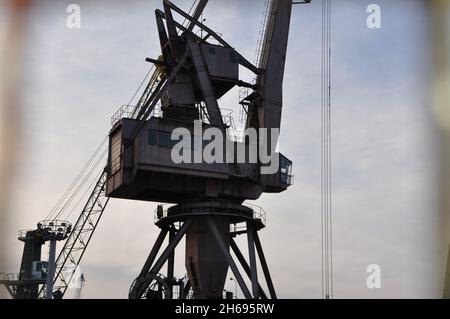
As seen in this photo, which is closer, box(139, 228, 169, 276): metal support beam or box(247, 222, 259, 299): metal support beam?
box(247, 222, 259, 299): metal support beam

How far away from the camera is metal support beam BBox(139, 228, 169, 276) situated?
6044cm

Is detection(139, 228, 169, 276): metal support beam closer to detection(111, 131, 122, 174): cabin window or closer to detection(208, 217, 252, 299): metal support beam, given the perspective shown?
detection(208, 217, 252, 299): metal support beam

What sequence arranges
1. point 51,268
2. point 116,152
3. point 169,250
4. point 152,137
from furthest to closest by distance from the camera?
point 51,268
point 169,250
point 116,152
point 152,137

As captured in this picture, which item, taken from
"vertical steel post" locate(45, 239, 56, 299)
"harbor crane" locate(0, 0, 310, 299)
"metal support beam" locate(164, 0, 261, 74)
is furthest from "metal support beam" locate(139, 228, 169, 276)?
"vertical steel post" locate(45, 239, 56, 299)

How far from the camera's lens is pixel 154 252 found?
61.6 metres

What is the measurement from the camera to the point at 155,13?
6150cm

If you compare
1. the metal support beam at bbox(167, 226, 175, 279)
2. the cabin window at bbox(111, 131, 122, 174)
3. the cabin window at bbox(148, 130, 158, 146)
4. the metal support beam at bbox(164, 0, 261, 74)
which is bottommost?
the metal support beam at bbox(167, 226, 175, 279)

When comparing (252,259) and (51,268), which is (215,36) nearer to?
(252,259)

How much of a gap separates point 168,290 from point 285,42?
25809 mm

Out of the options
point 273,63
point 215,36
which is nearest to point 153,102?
point 215,36

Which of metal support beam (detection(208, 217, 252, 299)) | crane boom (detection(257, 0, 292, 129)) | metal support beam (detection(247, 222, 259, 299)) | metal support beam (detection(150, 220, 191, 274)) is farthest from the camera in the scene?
crane boom (detection(257, 0, 292, 129))

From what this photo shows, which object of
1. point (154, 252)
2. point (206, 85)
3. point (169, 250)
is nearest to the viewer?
point (169, 250)

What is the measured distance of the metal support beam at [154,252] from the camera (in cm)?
6044
